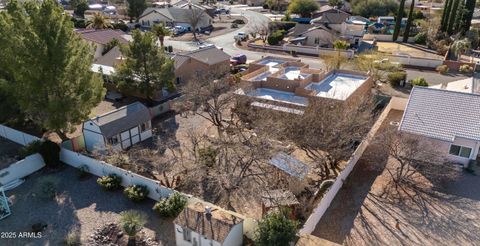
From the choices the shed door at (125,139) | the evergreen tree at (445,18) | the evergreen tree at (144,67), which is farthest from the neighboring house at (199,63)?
the evergreen tree at (445,18)

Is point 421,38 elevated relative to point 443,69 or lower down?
elevated

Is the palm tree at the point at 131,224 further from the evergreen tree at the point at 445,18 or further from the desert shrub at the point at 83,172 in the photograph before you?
the evergreen tree at the point at 445,18

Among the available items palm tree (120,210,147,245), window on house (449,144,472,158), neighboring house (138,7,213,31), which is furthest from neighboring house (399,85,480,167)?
neighboring house (138,7,213,31)

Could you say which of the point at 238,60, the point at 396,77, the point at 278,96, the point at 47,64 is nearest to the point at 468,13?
the point at 396,77

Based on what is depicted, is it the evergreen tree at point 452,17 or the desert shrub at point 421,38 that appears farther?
the desert shrub at point 421,38

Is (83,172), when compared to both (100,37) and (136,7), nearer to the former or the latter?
(100,37)

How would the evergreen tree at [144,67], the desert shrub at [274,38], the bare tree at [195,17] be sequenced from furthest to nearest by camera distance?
the bare tree at [195,17], the desert shrub at [274,38], the evergreen tree at [144,67]
